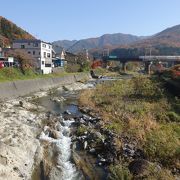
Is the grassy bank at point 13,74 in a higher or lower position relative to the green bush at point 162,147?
higher

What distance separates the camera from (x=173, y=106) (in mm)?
28406

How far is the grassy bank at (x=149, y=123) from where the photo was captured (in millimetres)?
15789

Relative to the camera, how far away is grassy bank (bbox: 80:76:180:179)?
622 inches

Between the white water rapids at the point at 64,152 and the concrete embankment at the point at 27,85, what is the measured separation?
14236 mm

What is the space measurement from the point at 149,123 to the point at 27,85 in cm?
2671

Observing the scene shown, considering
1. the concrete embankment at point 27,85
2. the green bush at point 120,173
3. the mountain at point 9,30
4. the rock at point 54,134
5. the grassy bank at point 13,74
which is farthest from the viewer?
A: the mountain at point 9,30

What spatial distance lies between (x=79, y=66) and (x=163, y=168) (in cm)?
7664

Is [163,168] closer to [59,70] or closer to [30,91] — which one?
[30,91]

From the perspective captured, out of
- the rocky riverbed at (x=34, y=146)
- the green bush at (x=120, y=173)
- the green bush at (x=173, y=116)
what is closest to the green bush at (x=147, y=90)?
the green bush at (x=173, y=116)

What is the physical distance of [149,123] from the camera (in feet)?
72.3

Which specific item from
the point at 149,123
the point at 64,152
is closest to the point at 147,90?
the point at 149,123

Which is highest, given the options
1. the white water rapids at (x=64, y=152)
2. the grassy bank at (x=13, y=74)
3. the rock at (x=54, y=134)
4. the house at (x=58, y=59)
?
the house at (x=58, y=59)

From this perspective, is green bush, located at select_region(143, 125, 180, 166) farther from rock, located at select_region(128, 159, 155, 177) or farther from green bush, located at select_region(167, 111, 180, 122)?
green bush, located at select_region(167, 111, 180, 122)

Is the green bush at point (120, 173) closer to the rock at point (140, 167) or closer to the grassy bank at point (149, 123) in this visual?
the grassy bank at point (149, 123)
